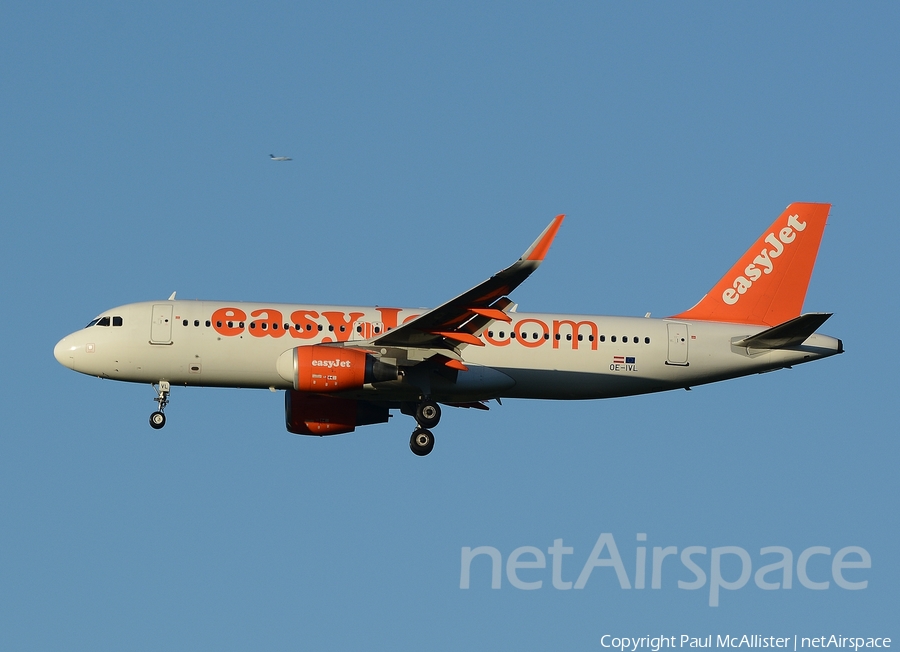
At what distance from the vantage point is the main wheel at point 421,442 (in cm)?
4316

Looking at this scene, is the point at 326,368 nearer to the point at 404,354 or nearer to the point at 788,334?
the point at 404,354

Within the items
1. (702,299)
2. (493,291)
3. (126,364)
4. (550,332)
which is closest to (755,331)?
(702,299)

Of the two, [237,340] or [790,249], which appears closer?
[237,340]

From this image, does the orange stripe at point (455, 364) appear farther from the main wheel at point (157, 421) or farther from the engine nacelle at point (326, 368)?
the main wheel at point (157, 421)

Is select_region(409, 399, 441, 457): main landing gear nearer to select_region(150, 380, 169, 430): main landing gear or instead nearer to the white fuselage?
→ the white fuselage

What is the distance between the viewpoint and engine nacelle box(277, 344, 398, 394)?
4075 cm

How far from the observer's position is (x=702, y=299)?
47.4 m

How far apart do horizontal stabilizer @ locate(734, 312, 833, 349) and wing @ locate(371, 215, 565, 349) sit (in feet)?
30.4

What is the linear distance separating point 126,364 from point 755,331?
2036cm

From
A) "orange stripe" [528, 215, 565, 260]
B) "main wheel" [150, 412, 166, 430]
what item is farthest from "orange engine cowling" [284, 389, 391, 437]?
"orange stripe" [528, 215, 565, 260]

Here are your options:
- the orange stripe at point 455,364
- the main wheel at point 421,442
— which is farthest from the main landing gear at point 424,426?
the orange stripe at point 455,364

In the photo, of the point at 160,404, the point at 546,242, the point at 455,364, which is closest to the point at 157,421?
the point at 160,404

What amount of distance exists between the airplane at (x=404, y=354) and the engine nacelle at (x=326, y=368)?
0.03 m

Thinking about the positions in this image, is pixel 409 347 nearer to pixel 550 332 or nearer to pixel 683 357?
pixel 550 332
